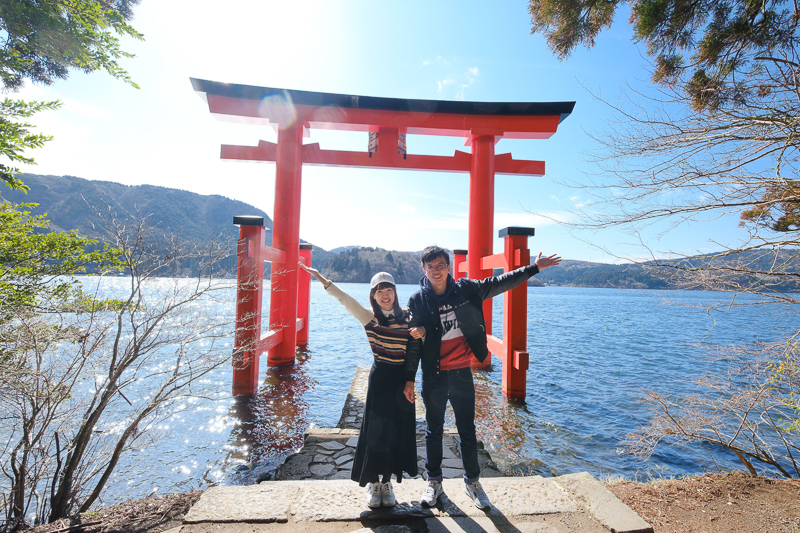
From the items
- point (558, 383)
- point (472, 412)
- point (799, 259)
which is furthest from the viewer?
point (558, 383)

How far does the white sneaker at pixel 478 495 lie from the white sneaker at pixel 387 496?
502mm

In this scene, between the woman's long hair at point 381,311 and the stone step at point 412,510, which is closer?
the stone step at point 412,510

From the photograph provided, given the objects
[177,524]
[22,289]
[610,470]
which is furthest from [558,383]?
[22,289]

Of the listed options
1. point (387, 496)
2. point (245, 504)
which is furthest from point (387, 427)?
point (245, 504)

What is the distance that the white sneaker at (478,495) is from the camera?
2137 millimetres

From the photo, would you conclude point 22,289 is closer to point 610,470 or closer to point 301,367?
point 301,367

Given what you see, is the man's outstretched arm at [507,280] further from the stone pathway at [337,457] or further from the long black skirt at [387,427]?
the stone pathway at [337,457]

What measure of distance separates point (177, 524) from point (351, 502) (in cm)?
105

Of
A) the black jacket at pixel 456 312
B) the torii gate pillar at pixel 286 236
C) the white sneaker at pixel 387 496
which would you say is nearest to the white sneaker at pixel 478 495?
the white sneaker at pixel 387 496

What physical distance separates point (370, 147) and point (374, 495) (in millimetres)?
5841

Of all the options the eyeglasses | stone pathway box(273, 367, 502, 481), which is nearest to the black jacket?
the eyeglasses

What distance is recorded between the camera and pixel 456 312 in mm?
2373

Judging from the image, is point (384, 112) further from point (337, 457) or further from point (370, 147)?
point (337, 457)

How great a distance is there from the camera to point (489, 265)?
19.0ft
